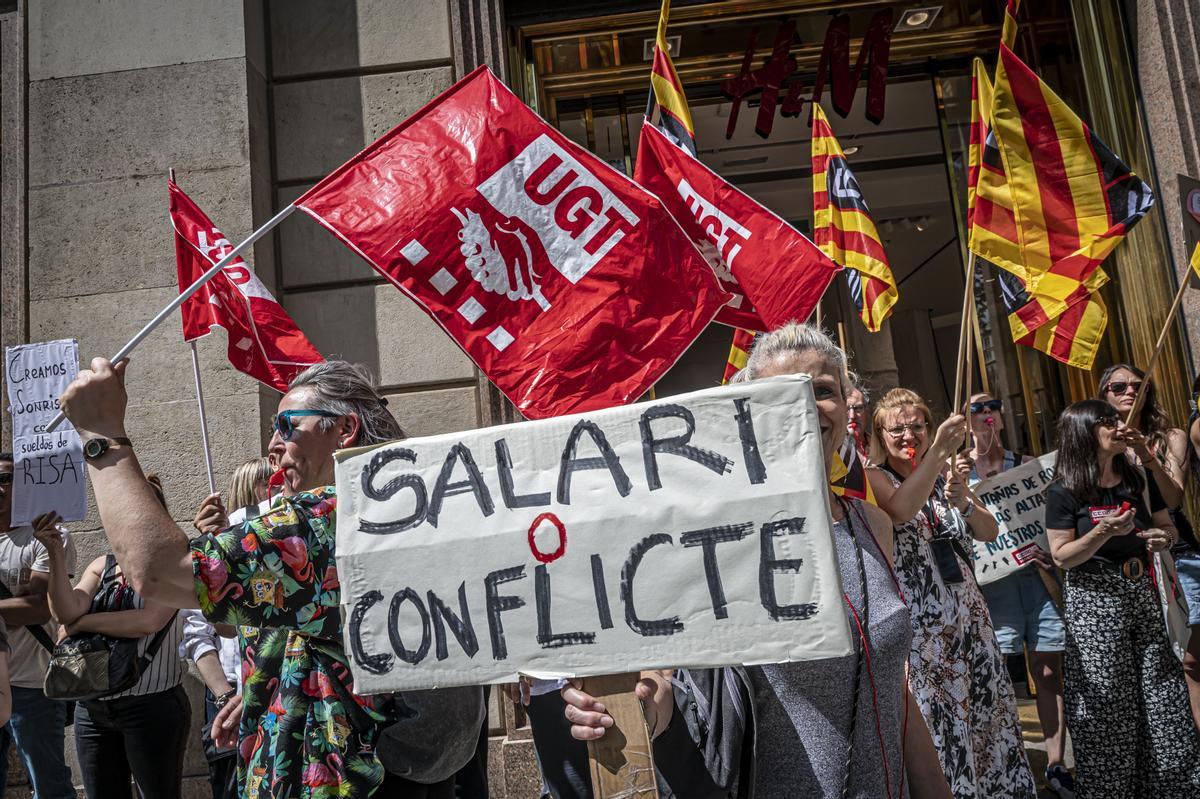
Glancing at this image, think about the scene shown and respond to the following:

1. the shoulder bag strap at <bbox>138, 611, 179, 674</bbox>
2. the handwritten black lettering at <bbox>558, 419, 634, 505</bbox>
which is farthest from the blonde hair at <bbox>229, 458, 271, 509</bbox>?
the handwritten black lettering at <bbox>558, 419, 634, 505</bbox>

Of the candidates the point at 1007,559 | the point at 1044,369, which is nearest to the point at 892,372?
the point at 1044,369

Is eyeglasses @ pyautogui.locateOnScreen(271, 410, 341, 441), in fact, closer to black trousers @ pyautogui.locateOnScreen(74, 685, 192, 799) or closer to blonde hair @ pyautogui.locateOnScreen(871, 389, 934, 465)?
black trousers @ pyautogui.locateOnScreen(74, 685, 192, 799)

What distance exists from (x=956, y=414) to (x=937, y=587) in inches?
24.9

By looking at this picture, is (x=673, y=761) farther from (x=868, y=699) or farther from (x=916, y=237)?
(x=916, y=237)

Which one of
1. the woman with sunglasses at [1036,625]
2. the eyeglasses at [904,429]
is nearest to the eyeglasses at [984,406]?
the woman with sunglasses at [1036,625]

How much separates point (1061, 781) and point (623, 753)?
423cm

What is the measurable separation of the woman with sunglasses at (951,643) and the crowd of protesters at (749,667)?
10mm

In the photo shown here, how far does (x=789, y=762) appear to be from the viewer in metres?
1.93

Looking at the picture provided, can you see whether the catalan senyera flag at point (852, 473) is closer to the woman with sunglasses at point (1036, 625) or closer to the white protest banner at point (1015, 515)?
the white protest banner at point (1015, 515)

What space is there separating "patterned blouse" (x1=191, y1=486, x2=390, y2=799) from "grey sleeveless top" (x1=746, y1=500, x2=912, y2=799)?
0.79m

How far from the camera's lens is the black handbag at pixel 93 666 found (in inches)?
158

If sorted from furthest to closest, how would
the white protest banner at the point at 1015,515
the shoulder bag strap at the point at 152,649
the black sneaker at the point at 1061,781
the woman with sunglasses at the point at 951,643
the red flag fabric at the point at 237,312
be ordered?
the white protest banner at the point at 1015,515 → the black sneaker at the point at 1061,781 → the red flag fabric at the point at 237,312 → the shoulder bag strap at the point at 152,649 → the woman with sunglasses at the point at 951,643

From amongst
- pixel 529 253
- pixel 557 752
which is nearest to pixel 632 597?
pixel 529 253

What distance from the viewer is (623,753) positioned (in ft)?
5.69
